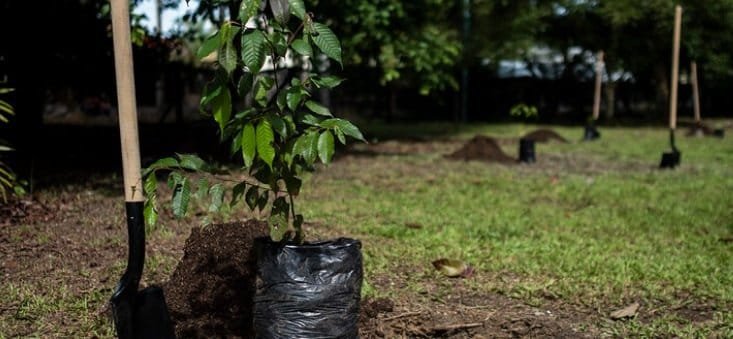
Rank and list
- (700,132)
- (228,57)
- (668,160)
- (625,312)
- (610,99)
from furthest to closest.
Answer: (610,99)
(700,132)
(668,160)
(625,312)
(228,57)

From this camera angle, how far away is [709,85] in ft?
87.0

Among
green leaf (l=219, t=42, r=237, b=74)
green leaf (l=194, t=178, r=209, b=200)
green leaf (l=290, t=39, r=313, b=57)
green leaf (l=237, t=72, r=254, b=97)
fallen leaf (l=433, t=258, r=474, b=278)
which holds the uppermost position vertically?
green leaf (l=290, t=39, r=313, b=57)

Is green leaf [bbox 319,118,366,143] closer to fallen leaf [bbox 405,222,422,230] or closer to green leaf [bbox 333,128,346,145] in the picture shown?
green leaf [bbox 333,128,346,145]

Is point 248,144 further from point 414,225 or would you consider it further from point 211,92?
point 414,225

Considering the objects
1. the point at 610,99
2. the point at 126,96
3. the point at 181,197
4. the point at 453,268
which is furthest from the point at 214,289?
the point at 610,99

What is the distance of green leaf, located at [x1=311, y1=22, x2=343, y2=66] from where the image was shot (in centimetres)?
231

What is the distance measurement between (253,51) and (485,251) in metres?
2.90

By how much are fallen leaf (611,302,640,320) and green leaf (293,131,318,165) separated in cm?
192

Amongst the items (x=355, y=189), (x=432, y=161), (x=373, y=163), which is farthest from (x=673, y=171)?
(x=355, y=189)

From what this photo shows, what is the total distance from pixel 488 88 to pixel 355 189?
21.5 m

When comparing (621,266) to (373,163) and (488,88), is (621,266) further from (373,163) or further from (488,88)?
(488,88)

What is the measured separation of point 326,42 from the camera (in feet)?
7.66

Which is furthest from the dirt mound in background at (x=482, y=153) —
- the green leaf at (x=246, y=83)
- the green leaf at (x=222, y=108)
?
the green leaf at (x=222, y=108)

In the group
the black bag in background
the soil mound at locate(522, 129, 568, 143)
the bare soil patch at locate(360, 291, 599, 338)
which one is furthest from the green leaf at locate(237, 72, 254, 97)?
the soil mound at locate(522, 129, 568, 143)
